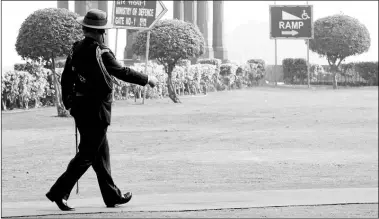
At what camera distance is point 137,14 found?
1276 inches

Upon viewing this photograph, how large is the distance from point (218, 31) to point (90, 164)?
54215 millimetres

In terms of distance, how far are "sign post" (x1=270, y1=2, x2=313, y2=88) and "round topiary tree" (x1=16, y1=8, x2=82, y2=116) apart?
96.9 ft

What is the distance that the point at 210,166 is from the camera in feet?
44.1

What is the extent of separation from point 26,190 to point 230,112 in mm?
16467

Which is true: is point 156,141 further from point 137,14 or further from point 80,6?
point 80,6

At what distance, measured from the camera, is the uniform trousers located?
848 cm

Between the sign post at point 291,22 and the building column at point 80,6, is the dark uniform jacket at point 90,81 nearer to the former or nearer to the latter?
the building column at point 80,6

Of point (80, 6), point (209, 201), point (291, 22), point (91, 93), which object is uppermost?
point (80, 6)

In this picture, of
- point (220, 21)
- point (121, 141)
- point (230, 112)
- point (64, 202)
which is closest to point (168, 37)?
point (230, 112)

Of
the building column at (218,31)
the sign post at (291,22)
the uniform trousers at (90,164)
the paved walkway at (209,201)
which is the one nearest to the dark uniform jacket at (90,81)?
the uniform trousers at (90,164)

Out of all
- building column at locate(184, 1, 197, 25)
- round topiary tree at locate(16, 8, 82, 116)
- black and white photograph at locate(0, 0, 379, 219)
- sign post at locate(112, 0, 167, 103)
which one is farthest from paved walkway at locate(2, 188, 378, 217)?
building column at locate(184, 1, 197, 25)

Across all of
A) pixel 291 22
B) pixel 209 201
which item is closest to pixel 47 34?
pixel 209 201

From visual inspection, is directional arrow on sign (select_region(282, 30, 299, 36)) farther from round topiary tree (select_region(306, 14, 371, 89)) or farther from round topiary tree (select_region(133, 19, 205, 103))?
round topiary tree (select_region(133, 19, 205, 103))

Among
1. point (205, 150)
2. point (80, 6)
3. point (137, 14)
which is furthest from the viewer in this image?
point (80, 6)
